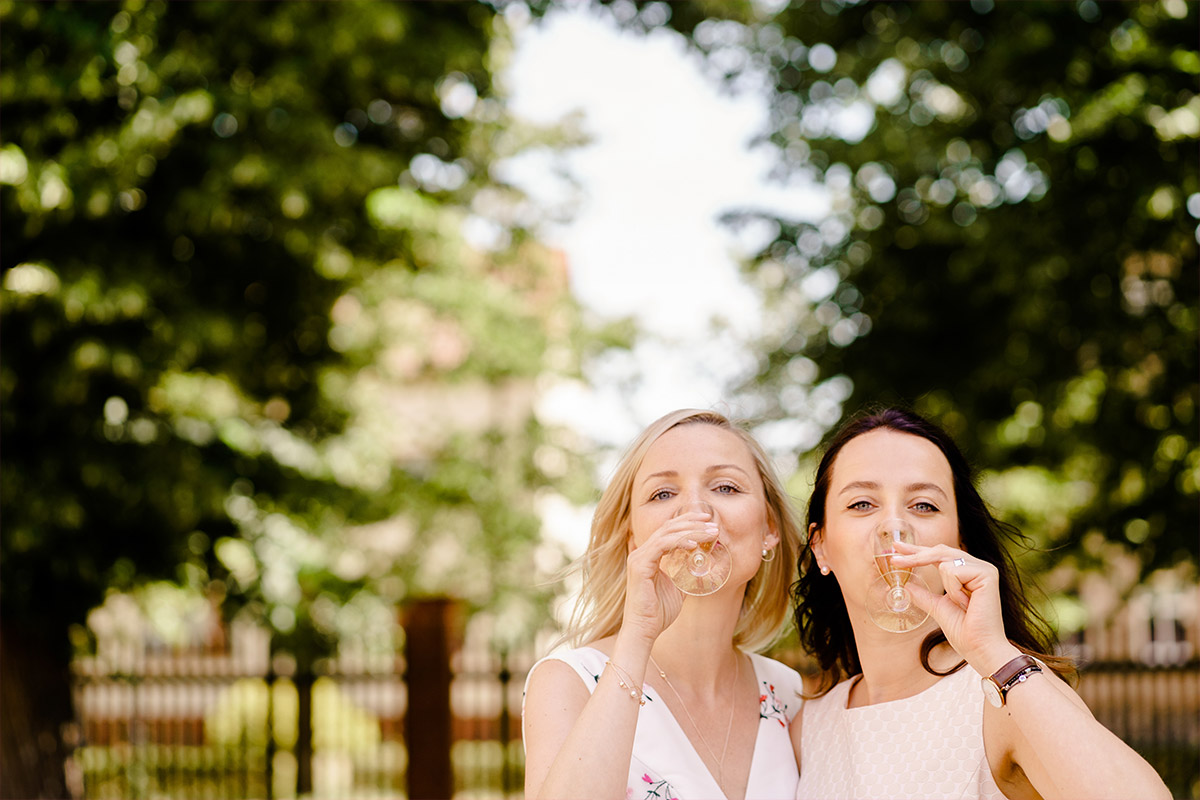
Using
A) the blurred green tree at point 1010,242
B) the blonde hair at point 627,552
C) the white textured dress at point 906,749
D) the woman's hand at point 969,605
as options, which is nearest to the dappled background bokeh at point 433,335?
the blurred green tree at point 1010,242

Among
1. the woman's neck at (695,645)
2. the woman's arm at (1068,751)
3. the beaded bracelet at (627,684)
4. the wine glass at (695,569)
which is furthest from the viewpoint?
the woman's neck at (695,645)

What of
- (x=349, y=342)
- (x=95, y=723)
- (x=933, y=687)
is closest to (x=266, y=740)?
(x=95, y=723)

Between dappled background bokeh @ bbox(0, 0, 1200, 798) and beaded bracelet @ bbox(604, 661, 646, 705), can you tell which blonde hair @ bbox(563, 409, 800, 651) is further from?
dappled background bokeh @ bbox(0, 0, 1200, 798)

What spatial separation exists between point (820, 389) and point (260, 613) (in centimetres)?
585

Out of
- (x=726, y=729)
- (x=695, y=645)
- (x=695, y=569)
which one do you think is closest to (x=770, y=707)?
(x=726, y=729)

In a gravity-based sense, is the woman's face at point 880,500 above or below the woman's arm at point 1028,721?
above

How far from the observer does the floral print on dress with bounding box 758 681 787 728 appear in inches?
124

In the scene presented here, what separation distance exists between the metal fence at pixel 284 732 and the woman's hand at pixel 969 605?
9.29 meters

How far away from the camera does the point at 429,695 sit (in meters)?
11.2

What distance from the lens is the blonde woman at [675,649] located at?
2.45 metres

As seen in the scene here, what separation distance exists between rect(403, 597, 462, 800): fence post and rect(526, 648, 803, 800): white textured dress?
27.6 feet

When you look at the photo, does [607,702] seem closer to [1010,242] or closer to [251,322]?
[1010,242]

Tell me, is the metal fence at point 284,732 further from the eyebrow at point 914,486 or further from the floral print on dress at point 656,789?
the eyebrow at point 914,486

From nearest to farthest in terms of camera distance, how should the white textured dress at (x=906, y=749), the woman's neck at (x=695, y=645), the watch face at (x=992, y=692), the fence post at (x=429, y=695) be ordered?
1. the watch face at (x=992, y=692)
2. the white textured dress at (x=906, y=749)
3. the woman's neck at (x=695, y=645)
4. the fence post at (x=429, y=695)
